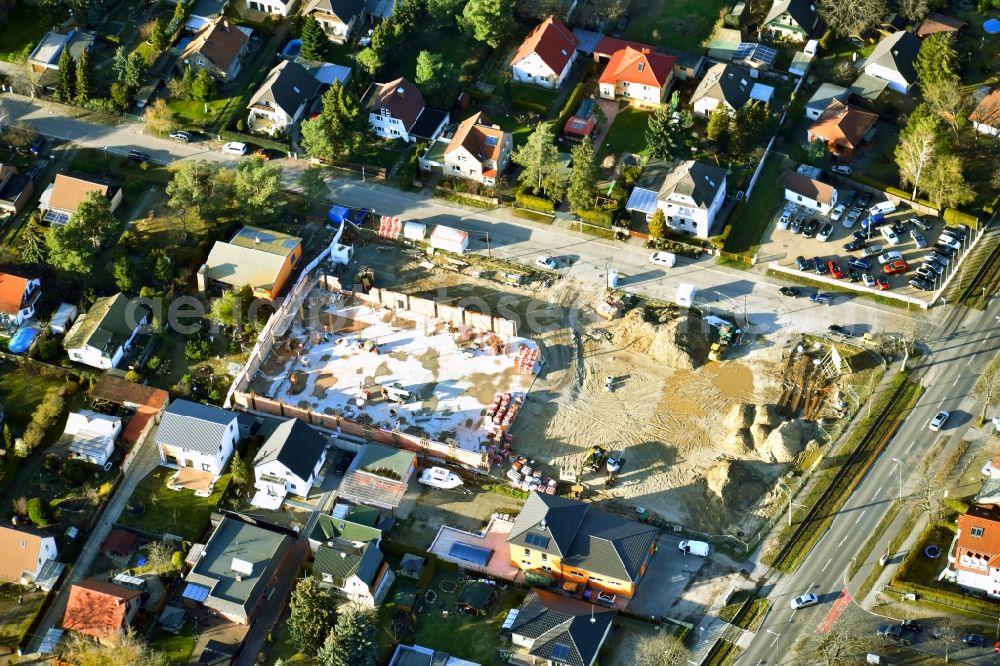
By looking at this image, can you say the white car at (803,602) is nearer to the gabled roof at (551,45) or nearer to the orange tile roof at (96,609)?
the orange tile roof at (96,609)

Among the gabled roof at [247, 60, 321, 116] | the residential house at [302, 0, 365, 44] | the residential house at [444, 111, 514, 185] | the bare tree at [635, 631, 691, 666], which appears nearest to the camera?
the bare tree at [635, 631, 691, 666]

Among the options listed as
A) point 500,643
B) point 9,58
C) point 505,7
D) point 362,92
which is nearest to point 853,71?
point 505,7

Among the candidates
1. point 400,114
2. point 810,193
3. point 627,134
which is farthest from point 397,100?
point 810,193

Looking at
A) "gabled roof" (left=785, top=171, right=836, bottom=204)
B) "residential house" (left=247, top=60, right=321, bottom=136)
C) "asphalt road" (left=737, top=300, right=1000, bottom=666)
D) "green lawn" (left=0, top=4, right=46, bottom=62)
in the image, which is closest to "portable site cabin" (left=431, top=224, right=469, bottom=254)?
"residential house" (left=247, top=60, right=321, bottom=136)

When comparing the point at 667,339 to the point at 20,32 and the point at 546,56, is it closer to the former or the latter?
the point at 546,56

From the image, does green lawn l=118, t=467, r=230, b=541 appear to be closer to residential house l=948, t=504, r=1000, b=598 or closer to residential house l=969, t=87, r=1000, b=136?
residential house l=948, t=504, r=1000, b=598

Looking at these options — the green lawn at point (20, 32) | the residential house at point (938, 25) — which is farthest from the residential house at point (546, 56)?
the green lawn at point (20, 32)
